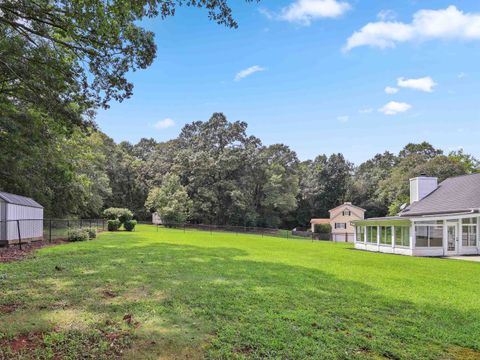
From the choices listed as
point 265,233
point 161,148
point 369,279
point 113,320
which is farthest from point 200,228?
point 113,320

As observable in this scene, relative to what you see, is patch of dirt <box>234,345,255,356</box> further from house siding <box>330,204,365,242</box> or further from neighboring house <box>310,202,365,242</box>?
house siding <box>330,204,365,242</box>

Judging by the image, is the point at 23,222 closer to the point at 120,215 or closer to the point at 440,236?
the point at 120,215

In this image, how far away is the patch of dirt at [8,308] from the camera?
4.83m

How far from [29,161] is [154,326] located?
13211mm

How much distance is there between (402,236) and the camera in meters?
21.1

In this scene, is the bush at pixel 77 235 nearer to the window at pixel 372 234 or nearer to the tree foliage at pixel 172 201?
the window at pixel 372 234

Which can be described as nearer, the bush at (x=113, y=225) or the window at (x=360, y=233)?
the window at (x=360, y=233)

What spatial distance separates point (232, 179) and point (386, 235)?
26536mm

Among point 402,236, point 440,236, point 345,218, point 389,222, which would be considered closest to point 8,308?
point 402,236

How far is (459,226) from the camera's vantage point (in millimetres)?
20281

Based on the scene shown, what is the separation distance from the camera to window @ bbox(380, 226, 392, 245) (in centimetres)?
2247

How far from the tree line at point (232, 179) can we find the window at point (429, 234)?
1603cm

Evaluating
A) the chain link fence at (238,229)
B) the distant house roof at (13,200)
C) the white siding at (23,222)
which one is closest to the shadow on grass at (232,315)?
the white siding at (23,222)

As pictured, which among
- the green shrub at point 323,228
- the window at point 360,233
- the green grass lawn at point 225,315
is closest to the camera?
the green grass lawn at point 225,315
